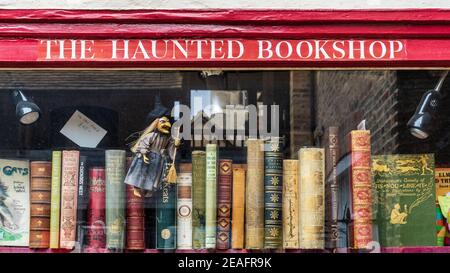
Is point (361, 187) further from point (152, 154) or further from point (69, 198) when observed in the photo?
point (69, 198)

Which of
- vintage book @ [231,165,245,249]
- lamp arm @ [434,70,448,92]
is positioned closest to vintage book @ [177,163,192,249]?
vintage book @ [231,165,245,249]

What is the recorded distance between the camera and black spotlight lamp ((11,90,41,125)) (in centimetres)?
523

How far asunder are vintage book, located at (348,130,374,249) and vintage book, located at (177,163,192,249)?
803 millimetres

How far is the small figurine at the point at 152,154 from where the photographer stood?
17.0 feet

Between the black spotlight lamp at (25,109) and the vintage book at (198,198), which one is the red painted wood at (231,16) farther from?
the vintage book at (198,198)

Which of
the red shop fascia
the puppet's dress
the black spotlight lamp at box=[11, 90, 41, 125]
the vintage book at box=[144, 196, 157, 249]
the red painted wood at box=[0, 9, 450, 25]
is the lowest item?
the vintage book at box=[144, 196, 157, 249]

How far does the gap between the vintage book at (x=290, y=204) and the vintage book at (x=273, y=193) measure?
20mm

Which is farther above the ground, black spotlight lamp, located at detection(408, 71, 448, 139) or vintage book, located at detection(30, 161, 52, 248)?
black spotlight lamp, located at detection(408, 71, 448, 139)

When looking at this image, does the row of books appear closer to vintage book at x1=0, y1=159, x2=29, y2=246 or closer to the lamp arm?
vintage book at x1=0, y1=159, x2=29, y2=246

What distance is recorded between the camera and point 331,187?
5160 mm


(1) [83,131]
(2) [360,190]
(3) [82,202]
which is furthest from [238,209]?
(1) [83,131]

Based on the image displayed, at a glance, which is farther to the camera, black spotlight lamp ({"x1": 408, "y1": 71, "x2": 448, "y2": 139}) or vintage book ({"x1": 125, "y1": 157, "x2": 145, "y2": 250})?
black spotlight lamp ({"x1": 408, "y1": 71, "x2": 448, "y2": 139})

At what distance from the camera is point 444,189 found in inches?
206
